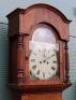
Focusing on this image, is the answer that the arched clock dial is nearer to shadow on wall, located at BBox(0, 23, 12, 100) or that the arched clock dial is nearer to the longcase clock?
the longcase clock

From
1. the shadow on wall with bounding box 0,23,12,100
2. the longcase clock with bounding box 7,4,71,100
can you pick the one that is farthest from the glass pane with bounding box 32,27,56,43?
the shadow on wall with bounding box 0,23,12,100

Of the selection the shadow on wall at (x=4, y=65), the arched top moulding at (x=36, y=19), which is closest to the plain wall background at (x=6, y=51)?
the shadow on wall at (x=4, y=65)

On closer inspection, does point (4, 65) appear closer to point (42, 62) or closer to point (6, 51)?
point (6, 51)

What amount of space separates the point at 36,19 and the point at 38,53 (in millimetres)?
196

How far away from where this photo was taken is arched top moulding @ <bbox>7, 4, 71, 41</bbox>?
168 cm

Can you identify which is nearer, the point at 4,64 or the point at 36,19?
the point at 36,19

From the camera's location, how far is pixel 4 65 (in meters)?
1.84

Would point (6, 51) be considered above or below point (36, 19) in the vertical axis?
below

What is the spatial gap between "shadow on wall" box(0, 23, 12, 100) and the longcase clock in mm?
58

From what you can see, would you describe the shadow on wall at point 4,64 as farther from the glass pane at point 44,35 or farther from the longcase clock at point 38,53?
the glass pane at point 44,35

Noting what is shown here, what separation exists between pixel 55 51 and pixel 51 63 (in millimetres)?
80

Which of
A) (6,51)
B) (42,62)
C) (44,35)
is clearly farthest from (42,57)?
(6,51)

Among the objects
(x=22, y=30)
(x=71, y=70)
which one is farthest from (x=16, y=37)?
(x=71, y=70)

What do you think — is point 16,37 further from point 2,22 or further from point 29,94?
point 29,94
